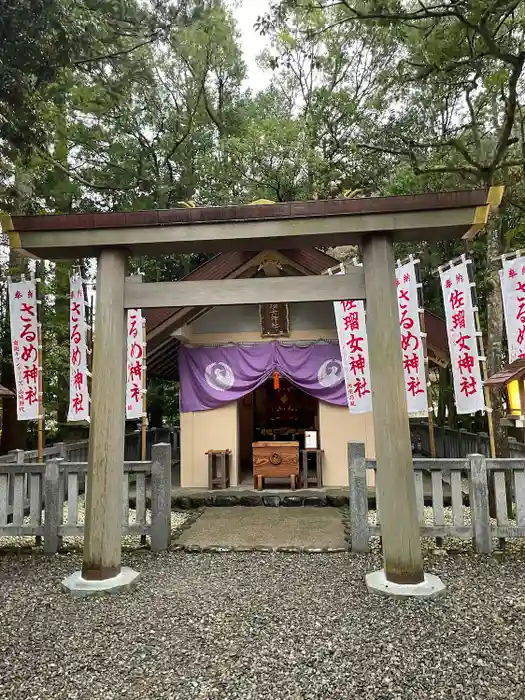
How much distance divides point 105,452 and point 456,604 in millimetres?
3359

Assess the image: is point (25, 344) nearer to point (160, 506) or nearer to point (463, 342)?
point (160, 506)

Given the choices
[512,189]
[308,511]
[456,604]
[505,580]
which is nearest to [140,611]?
[456,604]

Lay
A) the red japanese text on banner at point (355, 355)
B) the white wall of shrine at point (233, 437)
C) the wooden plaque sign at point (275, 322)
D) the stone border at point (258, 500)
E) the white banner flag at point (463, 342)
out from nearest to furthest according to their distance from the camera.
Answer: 1. the white banner flag at point (463, 342)
2. the red japanese text on banner at point (355, 355)
3. the stone border at point (258, 500)
4. the white wall of shrine at point (233, 437)
5. the wooden plaque sign at point (275, 322)

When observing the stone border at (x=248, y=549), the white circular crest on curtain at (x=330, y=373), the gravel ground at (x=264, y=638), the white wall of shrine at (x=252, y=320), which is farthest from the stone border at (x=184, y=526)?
the white wall of shrine at (x=252, y=320)

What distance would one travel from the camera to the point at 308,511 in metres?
7.93

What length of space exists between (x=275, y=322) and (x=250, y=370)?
107cm

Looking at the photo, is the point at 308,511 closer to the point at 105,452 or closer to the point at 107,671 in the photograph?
the point at 105,452

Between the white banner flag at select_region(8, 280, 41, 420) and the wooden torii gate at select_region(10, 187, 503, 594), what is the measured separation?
2050 millimetres

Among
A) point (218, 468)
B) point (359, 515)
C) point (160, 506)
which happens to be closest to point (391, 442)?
point (359, 515)

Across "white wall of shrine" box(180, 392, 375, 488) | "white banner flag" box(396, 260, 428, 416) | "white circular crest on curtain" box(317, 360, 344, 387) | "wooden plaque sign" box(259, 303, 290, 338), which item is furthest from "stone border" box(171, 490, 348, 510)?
"wooden plaque sign" box(259, 303, 290, 338)

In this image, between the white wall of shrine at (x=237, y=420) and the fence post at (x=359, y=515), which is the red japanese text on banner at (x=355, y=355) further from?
the fence post at (x=359, y=515)

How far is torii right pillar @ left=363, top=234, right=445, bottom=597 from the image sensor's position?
13.9 feet

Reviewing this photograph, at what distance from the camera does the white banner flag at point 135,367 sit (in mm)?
8430

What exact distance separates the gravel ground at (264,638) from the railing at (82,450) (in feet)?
9.52
